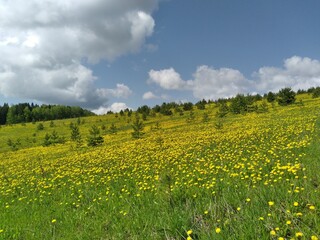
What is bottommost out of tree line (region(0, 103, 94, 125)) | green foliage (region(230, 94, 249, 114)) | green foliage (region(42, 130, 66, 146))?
green foliage (region(42, 130, 66, 146))

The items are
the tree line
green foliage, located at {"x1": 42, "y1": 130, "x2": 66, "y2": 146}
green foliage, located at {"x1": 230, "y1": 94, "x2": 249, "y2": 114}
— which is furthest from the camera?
the tree line

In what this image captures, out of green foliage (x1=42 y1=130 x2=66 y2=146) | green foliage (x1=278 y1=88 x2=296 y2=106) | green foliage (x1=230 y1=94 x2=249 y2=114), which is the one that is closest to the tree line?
green foliage (x1=42 y1=130 x2=66 y2=146)

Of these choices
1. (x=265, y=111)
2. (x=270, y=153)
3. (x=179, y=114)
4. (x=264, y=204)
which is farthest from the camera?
(x=179, y=114)

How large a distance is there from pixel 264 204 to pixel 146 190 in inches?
156

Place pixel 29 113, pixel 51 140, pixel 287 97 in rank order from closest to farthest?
pixel 51 140, pixel 287 97, pixel 29 113

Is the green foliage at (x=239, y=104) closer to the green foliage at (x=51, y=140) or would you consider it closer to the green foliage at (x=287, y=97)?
the green foliage at (x=287, y=97)

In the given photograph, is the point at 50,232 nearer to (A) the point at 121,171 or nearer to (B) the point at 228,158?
(A) the point at 121,171

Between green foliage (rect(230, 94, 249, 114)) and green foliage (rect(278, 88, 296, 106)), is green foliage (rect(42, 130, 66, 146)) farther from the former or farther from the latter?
green foliage (rect(278, 88, 296, 106))

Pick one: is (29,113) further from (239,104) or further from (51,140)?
(239,104)

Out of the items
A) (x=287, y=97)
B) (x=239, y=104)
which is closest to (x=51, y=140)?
(x=239, y=104)

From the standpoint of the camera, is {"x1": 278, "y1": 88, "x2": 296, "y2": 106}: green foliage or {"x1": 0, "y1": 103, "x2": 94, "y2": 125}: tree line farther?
{"x1": 0, "y1": 103, "x2": 94, "y2": 125}: tree line

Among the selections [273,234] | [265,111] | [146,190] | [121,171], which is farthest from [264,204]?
[265,111]

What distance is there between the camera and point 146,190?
8.52m

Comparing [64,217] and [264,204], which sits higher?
[264,204]
